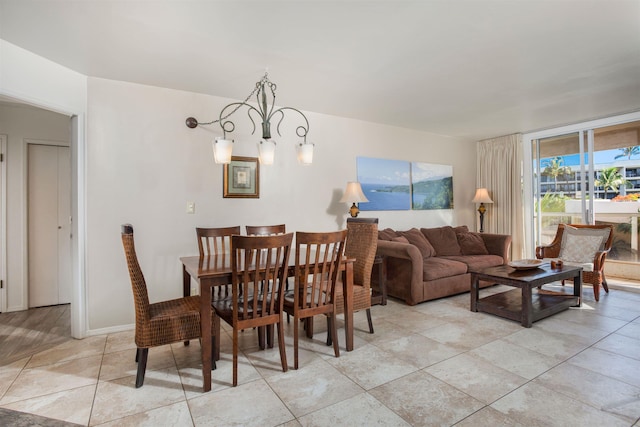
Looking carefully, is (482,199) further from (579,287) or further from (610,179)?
(579,287)

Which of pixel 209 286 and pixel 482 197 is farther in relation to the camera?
pixel 482 197

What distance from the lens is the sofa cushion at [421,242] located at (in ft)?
14.2

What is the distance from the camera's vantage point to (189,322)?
206 cm

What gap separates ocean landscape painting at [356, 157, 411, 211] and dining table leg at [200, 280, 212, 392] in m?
2.85

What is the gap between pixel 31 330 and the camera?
3027mm

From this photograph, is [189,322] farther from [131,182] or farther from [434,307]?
[434,307]

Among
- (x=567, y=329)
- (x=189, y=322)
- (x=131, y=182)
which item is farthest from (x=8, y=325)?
(x=567, y=329)

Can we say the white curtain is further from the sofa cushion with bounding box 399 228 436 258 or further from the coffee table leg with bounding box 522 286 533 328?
the coffee table leg with bounding box 522 286 533 328

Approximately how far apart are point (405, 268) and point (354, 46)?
2.41m

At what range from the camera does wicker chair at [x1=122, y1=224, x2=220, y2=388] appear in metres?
1.97

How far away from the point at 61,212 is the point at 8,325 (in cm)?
133

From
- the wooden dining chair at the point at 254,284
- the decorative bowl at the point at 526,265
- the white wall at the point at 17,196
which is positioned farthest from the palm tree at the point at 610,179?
the white wall at the point at 17,196

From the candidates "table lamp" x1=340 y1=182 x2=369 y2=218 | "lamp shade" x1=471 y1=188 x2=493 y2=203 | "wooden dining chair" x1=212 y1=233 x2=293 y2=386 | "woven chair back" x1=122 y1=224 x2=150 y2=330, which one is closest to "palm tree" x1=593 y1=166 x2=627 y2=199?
"lamp shade" x1=471 y1=188 x2=493 y2=203

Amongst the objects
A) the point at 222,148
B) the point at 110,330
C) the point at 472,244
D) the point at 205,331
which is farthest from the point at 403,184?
the point at 110,330
